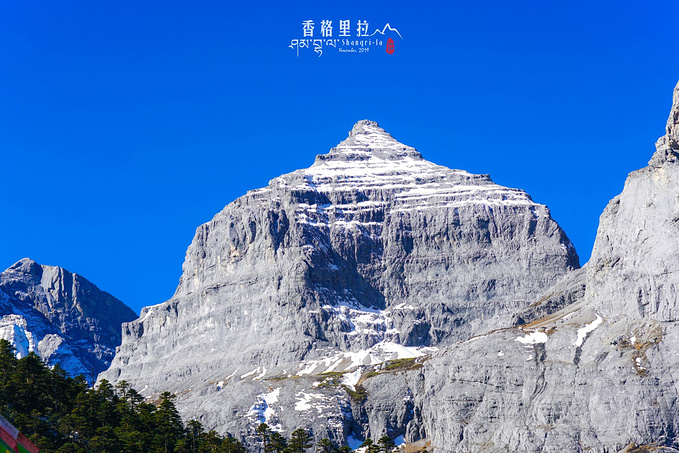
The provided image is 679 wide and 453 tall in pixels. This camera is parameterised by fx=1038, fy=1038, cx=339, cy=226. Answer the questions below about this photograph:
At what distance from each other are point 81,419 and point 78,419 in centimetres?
44

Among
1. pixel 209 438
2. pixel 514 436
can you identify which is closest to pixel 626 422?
pixel 514 436

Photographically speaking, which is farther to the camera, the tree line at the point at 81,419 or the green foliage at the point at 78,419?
the tree line at the point at 81,419

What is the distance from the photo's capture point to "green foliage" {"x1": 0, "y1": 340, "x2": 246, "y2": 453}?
352 feet

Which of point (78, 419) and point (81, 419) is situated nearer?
point (78, 419)

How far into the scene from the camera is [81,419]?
367 ft

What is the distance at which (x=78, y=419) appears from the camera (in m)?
112

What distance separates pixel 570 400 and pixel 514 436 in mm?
12820

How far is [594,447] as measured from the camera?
183500mm

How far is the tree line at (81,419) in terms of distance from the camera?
107 meters

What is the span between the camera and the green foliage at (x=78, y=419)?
10725cm

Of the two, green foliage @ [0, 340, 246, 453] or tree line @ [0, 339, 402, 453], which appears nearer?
green foliage @ [0, 340, 246, 453]

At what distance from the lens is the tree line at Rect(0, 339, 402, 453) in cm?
10744

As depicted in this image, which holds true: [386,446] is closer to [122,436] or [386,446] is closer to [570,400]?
[122,436]

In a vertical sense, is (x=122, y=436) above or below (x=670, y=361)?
below
